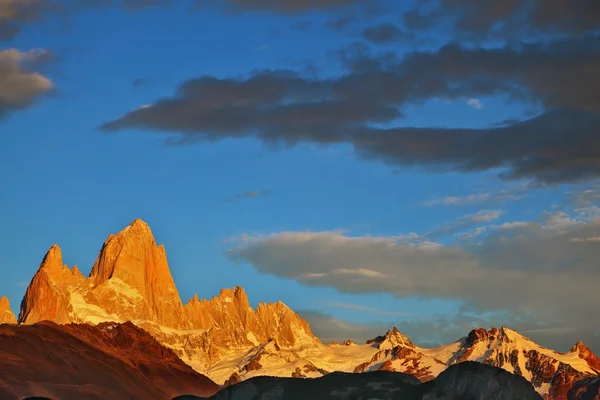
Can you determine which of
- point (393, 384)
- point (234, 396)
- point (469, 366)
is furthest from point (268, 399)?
point (469, 366)

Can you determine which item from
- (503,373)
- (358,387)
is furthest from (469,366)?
(358,387)

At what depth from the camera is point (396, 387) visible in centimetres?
7081

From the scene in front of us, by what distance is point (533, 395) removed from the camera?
2862 inches

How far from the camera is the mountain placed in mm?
69812

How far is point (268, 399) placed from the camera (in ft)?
235

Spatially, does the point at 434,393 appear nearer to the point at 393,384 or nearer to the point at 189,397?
the point at 393,384

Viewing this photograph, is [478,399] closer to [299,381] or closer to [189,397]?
[299,381]

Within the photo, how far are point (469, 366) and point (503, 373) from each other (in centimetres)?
222

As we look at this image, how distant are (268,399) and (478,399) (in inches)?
535

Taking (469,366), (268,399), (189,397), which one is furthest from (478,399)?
(189,397)

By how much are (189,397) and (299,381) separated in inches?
380

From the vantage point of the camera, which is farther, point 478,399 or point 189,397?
point 189,397

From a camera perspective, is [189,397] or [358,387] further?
[189,397]

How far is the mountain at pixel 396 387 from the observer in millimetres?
69812
